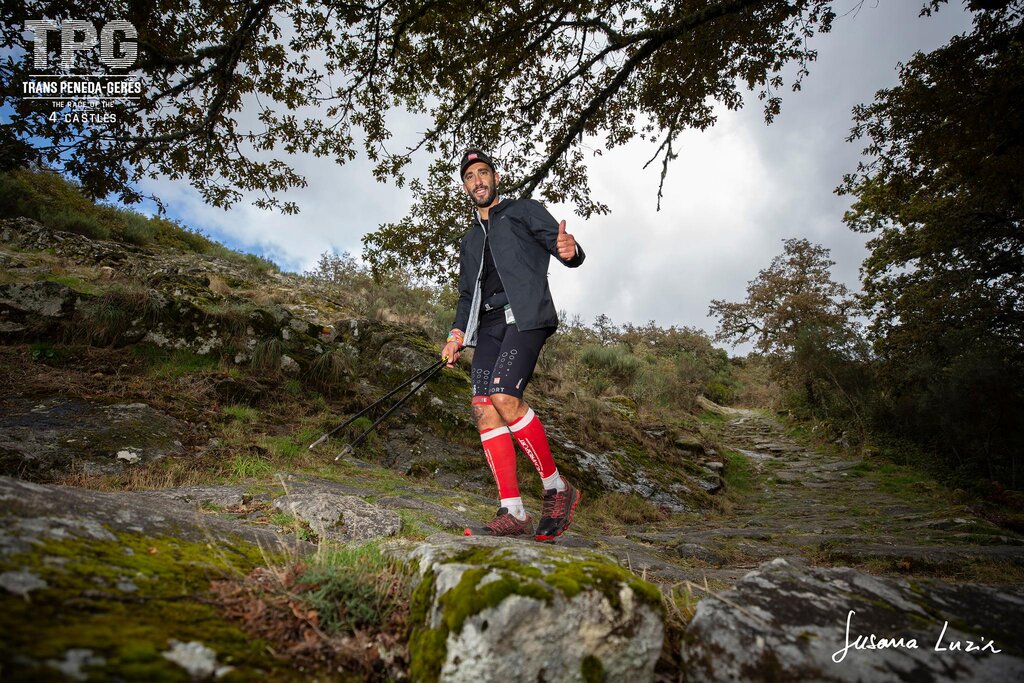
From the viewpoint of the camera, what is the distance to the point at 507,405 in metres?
3.02

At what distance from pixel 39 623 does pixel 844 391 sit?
15532 millimetres

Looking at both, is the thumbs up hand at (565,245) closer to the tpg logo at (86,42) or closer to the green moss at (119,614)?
the green moss at (119,614)

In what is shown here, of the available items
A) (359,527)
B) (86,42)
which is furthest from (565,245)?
(86,42)

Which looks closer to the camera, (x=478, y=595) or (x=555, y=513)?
(x=478, y=595)

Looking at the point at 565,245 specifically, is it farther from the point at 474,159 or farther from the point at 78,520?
the point at 78,520

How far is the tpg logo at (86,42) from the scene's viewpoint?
5.05 meters

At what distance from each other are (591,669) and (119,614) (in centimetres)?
114

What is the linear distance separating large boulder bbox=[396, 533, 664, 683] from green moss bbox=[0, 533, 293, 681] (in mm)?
415

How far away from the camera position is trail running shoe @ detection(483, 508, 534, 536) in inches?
116

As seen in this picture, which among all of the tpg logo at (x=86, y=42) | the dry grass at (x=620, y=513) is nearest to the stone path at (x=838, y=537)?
the dry grass at (x=620, y=513)

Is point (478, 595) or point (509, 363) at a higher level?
point (509, 363)

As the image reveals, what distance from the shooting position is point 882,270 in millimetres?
11758

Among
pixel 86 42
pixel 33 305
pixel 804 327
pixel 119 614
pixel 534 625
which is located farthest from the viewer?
pixel 804 327

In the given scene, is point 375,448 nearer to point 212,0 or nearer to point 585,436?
point 585,436
